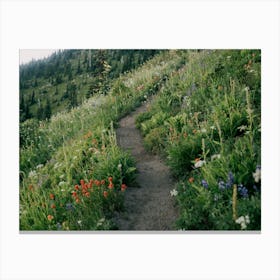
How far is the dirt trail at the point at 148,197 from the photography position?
18.5ft

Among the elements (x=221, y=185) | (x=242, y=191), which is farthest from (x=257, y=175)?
(x=221, y=185)

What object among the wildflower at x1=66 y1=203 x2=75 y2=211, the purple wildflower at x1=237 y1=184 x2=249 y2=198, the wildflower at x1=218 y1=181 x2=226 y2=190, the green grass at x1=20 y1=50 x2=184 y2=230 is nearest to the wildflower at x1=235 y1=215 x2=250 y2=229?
the purple wildflower at x1=237 y1=184 x2=249 y2=198

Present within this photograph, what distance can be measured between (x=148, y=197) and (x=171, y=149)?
77cm

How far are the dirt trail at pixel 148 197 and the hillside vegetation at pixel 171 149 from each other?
0.44 ft

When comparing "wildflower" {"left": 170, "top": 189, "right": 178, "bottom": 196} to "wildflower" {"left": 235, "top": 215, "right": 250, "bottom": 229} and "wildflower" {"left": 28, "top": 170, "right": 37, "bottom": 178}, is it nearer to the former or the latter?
"wildflower" {"left": 235, "top": 215, "right": 250, "bottom": 229}

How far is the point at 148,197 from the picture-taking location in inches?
233

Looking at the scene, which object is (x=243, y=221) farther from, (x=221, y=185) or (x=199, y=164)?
(x=199, y=164)

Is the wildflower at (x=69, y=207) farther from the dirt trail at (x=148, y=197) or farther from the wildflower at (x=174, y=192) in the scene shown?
the wildflower at (x=174, y=192)

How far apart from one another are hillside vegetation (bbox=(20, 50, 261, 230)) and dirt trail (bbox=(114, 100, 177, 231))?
0.13 meters
